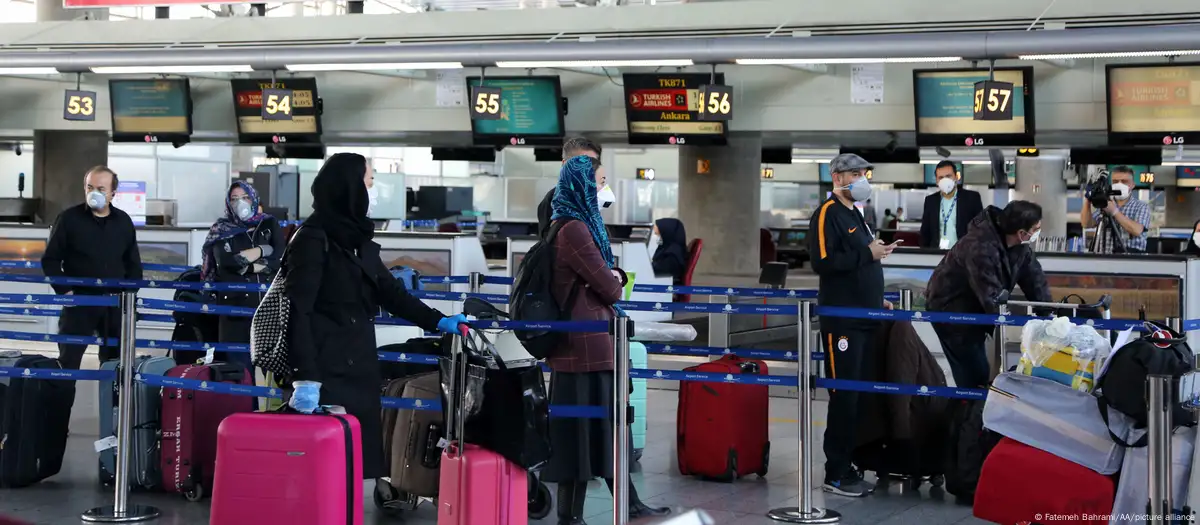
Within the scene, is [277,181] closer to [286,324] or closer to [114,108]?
[114,108]

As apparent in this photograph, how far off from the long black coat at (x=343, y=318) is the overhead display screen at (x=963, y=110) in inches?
359

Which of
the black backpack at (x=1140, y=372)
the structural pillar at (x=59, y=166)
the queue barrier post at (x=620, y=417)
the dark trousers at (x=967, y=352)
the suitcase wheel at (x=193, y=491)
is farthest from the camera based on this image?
the structural pillar at (x=59, y=166)

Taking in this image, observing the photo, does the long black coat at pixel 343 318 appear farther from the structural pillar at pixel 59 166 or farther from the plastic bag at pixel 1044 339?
the structural pillar at pixel 59 166

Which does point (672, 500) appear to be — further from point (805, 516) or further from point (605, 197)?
point (605, 197)

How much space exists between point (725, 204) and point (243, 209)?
10.5 metres

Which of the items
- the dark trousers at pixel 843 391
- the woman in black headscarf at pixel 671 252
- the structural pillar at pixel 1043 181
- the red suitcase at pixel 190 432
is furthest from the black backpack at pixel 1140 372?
the structural pillar at pixel 1043 181

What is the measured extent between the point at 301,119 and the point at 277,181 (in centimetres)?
1111

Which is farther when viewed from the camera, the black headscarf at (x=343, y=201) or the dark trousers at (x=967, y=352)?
the dark trousers at (x=967, y=352)

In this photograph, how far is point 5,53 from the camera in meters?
13.5

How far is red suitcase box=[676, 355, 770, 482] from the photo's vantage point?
712cm

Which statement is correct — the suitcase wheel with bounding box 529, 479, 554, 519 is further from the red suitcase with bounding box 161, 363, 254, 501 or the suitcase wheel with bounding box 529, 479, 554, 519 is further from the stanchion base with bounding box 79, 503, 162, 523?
the stanchion base with bounding box 79, 503, 162, 523

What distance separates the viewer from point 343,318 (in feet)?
17.2

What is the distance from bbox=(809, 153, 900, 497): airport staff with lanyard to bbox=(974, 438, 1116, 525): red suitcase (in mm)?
1274

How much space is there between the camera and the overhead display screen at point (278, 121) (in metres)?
16.7
